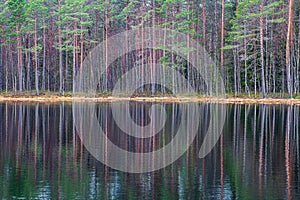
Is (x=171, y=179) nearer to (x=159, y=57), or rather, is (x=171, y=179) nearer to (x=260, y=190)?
(x=260, y=190)

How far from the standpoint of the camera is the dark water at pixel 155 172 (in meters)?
14.6

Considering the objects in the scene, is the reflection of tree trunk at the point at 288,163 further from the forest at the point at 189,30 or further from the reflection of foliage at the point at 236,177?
the forest at the point at 189,30

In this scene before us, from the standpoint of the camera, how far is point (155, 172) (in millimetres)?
17766

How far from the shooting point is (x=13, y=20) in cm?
6556

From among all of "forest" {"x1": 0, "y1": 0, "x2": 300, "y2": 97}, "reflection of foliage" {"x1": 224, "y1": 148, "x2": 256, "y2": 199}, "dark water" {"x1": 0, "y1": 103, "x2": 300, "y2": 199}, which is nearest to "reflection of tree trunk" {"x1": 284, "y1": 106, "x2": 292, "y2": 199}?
"dark water" {"x1": 0, "y1": 103, "x2": 300, "y2": 199}

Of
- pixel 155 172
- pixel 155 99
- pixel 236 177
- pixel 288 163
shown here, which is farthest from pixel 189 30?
pixel 236 177

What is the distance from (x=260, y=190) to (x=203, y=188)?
158 centimetres

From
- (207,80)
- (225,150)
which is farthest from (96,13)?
(225,150)

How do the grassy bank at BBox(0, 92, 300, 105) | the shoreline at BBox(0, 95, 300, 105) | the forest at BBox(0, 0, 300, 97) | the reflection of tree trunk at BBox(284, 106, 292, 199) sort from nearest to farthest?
the reflection of tree trunk at BBox(284, 106, 292, 199) → the shoreline at BBox(0, 95, 300, 105) → the grassy bank at BBox(0, 92, 300, 105) → the forest at BBox(0, 0, 300, 97)

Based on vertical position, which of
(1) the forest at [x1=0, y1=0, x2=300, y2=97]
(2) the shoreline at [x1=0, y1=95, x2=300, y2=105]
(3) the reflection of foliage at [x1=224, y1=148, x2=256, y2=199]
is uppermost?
(1) the forest at [x1=0, y1=0, x2=300, y2=97]

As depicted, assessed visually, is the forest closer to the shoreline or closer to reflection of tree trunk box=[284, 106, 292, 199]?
the shoreline

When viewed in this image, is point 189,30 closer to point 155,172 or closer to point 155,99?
point 155,99

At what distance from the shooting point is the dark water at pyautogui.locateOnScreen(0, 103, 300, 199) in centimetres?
1459

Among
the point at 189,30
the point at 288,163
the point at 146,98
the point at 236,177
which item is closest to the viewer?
the point at 236,177
